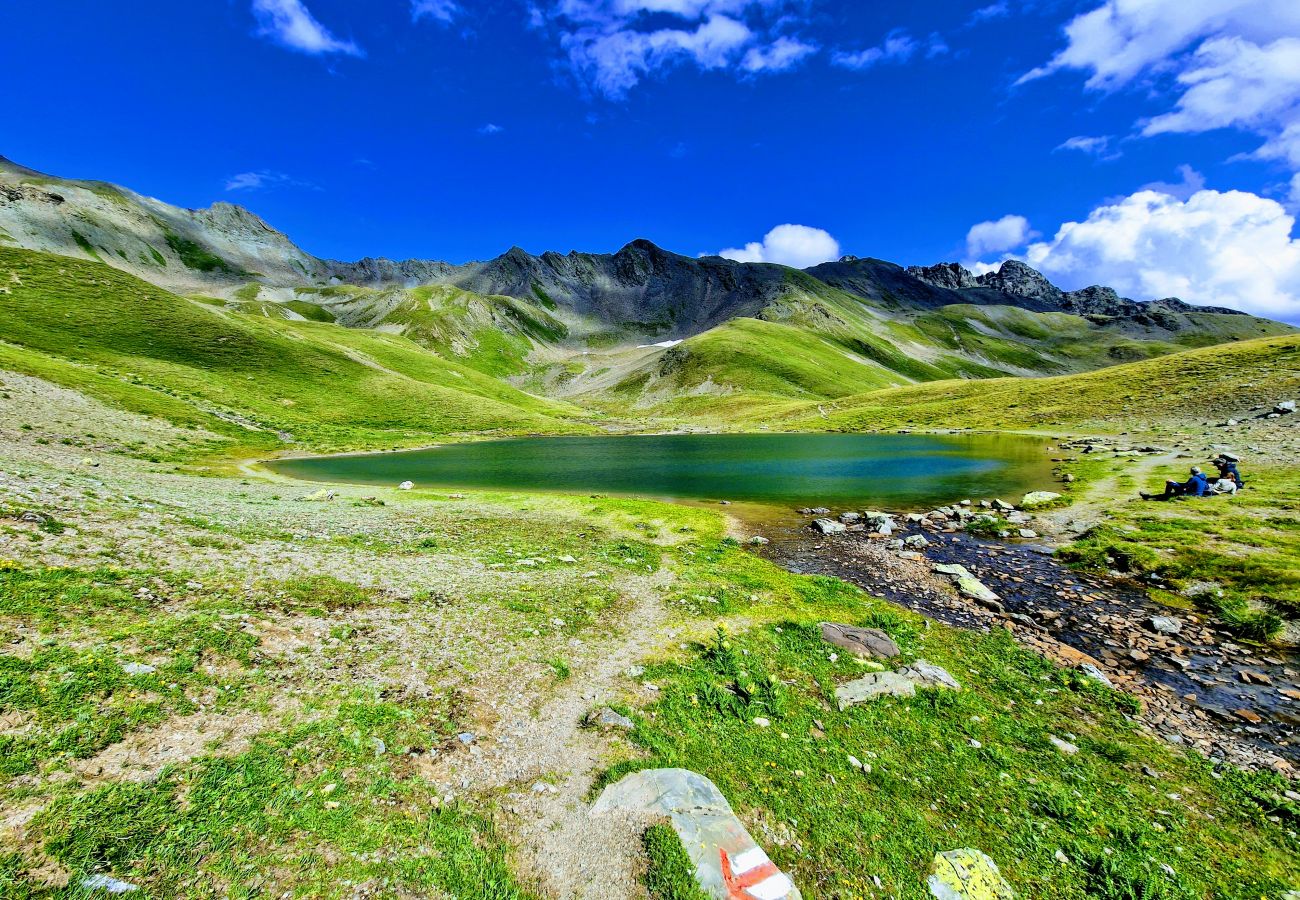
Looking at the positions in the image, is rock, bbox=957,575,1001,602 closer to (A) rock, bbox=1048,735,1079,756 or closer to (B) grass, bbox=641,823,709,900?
(A) rock, bbox=1048,735,1079,756

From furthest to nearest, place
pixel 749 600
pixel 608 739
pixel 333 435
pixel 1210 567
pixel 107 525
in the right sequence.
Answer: pixel 333 435, pixel 1210 567, pixel 749 600, pixel 107 525, pixel 608 739

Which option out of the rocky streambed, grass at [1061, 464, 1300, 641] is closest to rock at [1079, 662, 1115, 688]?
the rocky streambed

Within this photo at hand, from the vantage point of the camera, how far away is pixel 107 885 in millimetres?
5770

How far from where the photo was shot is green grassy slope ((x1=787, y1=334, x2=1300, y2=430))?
273 ft

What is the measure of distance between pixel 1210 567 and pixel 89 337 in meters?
168

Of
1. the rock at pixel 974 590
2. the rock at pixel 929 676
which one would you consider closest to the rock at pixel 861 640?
the rock at pixel 929 676

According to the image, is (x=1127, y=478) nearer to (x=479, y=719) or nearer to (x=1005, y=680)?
(x=1005, y=680)

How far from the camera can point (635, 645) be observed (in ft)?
51.0

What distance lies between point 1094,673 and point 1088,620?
5.75 m

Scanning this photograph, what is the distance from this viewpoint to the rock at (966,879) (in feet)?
26.1

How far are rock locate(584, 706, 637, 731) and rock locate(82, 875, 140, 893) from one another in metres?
7.34

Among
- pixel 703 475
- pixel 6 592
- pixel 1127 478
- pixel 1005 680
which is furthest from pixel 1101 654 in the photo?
pixel 703 475

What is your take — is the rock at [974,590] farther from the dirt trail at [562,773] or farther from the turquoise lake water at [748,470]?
the turquoise lake water at [748,470]

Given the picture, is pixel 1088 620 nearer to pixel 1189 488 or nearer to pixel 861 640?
pixel 861 640
